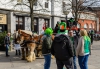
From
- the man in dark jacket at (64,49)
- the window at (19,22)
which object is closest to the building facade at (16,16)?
the window at (19,22)

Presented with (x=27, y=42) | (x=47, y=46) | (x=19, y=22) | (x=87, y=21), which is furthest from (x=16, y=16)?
(x=87, y=21)

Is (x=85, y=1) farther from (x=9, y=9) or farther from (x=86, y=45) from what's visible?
(x=86, y=45)

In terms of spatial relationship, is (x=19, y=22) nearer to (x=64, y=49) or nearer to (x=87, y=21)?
(x=87, y=21)

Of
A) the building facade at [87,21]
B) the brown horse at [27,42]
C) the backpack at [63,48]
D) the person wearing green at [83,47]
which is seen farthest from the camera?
the building facade at [87,21]

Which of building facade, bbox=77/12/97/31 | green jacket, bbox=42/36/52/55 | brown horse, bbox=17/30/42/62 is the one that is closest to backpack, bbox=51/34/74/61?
green jacket, bbox=42/36/52/55

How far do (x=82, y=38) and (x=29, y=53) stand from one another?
534 cm

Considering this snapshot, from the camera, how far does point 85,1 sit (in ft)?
97.2

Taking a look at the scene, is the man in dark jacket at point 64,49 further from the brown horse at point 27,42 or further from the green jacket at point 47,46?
the brown horse at point 27,42

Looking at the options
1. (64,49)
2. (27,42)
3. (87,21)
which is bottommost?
Result: (27,42)

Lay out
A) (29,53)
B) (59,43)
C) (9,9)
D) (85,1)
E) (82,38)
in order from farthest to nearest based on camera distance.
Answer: (85,1), (9,9), (29,53), (82,38), (59,43)

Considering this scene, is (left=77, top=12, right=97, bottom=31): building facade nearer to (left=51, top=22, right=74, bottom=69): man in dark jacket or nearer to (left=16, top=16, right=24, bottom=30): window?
(left=16, top=16, right=24, bottom=30): window

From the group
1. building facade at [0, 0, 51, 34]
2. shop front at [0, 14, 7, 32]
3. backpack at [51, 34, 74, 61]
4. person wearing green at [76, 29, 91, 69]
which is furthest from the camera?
building facade at [0, 0, 51, 34]

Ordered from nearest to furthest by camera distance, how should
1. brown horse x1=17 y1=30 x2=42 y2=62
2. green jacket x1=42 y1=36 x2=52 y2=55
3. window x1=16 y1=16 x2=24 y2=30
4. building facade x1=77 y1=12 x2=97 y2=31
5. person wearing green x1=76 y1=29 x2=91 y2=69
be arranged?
person wearing green x1=76 y1=29 x2=91 y2=69, green jacket x1=42 y1=36 x2=52 y2=55, brown horse x1=17 y1=30 x2=42 y2=62, window x1=16 y1=16 x2=24 y2=30, building facade x1=77 y1=12 x2=97 y2=31

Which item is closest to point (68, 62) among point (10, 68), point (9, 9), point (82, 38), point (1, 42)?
point (82, 38)
